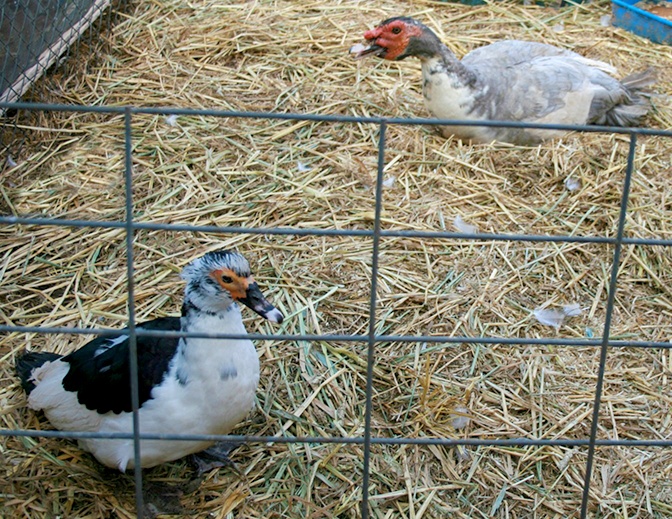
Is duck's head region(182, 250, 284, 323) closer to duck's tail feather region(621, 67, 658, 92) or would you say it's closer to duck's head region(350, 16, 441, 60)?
duck's head region(350, 16, 441, 60)

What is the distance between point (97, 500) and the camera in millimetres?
3184

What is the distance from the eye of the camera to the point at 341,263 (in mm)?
4152

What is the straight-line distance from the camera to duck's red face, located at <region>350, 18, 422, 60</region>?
16.4ft

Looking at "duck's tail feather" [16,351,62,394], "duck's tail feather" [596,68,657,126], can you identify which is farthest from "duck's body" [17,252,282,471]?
"duck's tail feather" [596,68,657,126]

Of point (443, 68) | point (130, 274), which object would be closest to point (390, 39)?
point (443, 68)

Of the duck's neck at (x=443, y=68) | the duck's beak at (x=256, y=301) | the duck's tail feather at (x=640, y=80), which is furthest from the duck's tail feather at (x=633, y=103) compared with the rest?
the duck's beak at (x=256, y=301)

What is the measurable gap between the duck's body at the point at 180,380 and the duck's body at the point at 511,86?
2.23 metres

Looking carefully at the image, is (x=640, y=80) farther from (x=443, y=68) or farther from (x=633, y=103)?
(x=443, y=68)

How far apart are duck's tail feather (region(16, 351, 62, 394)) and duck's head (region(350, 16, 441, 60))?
2541mm

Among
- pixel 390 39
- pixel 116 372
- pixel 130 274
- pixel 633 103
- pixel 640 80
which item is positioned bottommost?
pixel 633 103

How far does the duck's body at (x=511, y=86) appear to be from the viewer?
5.04m

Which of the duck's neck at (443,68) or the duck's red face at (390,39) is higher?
the duck's red face at (390,39)

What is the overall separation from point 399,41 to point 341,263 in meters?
1.57

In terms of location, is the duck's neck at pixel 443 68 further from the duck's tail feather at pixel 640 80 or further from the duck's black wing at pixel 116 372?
the duck's black wing at pixel 116 372
